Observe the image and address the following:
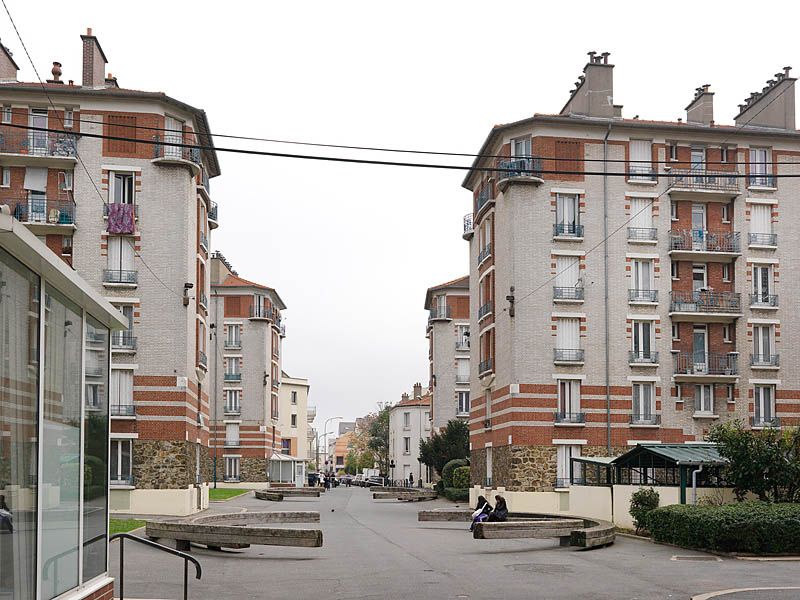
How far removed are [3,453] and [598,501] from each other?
92.8ft

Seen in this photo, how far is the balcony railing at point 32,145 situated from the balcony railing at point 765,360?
30515 millimetres

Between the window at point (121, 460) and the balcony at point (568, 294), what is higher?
the balcony at point (568, 294)

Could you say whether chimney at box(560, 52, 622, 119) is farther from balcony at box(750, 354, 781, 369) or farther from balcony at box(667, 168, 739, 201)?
balcony at box(750, 354, 781, 369)

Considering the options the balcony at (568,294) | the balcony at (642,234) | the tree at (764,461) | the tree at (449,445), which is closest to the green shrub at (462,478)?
the tree at (449,445)

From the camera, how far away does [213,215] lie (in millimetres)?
53156

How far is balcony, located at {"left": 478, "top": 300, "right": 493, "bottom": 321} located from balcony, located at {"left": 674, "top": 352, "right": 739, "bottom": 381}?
882cm

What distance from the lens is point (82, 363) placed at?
1088 cm

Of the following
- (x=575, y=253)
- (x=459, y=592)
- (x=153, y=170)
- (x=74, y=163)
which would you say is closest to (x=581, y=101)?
(x=575, y=253)

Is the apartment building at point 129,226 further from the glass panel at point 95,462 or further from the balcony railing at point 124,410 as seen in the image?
the glass panel at point 95,462

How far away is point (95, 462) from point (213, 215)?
42366 mm

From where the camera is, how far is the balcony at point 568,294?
46750 millimetres

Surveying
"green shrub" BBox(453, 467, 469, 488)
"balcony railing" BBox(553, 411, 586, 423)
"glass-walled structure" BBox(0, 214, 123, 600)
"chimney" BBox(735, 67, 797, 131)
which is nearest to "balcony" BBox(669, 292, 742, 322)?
"balcony railing" BBox(553, 411, 586, 423)

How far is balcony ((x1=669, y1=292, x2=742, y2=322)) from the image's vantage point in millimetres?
47625

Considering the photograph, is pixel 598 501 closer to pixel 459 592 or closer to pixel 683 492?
pixel 683 492
